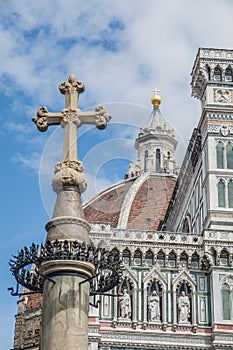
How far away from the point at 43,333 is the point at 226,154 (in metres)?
18.4

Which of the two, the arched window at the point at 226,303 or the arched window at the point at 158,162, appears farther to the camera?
the arched window at the point at 158,162

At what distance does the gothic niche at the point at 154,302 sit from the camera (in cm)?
2341

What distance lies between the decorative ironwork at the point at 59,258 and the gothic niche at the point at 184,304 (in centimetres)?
1472

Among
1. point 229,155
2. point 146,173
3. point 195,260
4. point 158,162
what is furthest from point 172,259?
point 158,162

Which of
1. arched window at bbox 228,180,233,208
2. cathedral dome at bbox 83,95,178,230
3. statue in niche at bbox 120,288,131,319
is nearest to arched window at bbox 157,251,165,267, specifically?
statue in niche at bbox 120,288,131,319

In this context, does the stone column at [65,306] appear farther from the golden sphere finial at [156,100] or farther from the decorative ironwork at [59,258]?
the golden sphere finial at [156,100]

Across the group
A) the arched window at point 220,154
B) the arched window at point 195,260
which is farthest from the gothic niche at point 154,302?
the arched window at point 220,154

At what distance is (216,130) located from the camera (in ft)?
86.3

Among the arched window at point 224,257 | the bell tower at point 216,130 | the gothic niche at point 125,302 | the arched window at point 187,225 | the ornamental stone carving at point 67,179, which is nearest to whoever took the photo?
the ornamental stone carving at point 67,179

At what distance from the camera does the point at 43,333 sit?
8.41 m

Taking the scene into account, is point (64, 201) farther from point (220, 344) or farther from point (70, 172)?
point (220, 344)

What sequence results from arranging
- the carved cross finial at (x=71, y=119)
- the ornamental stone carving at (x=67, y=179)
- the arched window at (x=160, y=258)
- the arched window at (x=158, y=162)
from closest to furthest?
the ornamental stone carving at (x=67, y=179) < the carved cross finial at (x=71, y=119) < the arched window at (x=160, y=258) < the arched window at (x=158, y=162)

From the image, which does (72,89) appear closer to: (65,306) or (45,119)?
(45,119)

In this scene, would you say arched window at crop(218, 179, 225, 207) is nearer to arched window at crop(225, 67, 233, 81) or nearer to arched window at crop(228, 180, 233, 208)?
arched window at crop(228, 180, 233, 208)
